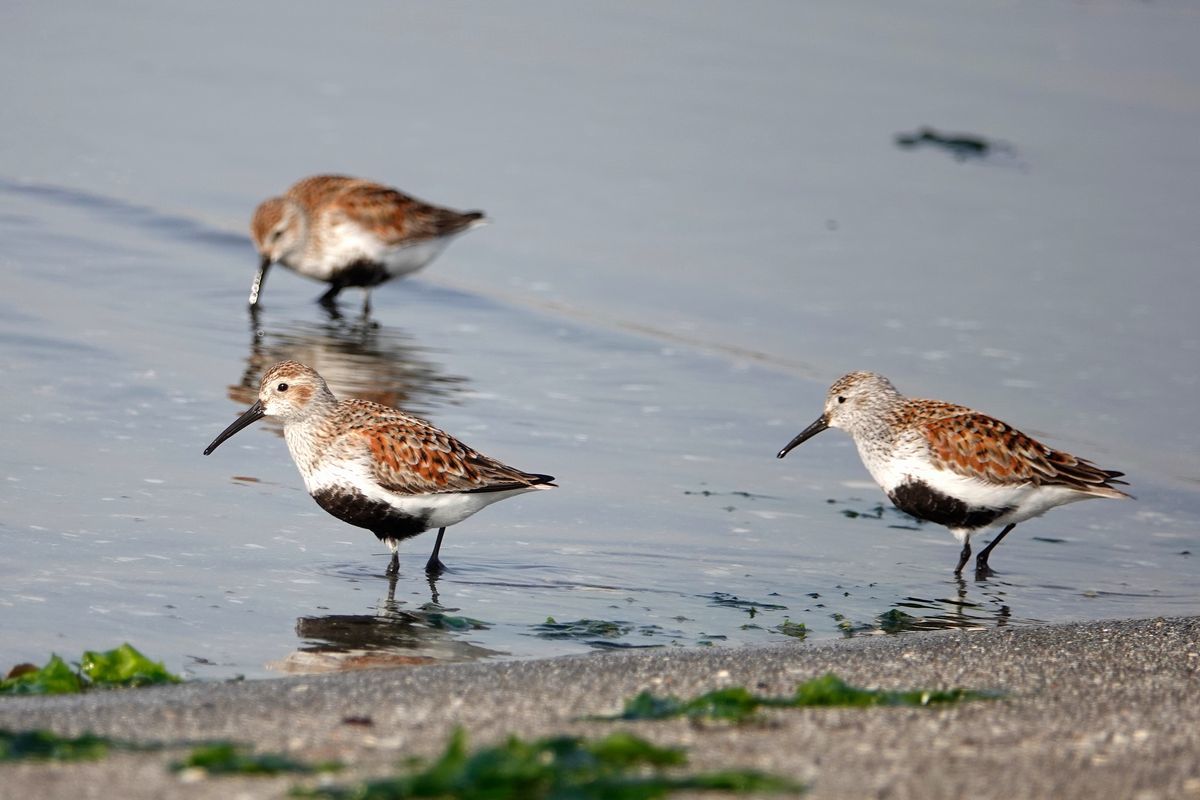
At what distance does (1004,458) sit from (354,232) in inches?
280

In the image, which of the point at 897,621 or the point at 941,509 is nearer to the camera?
the point at 897,621

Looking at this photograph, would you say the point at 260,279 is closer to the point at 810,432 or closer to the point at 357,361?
the point at 357,361

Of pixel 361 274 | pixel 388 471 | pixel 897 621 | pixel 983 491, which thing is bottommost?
pixel 897 621

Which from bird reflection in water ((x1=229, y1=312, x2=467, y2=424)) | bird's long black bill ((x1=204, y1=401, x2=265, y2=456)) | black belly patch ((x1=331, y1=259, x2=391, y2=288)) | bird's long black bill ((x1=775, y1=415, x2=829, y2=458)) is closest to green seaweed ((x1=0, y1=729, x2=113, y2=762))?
bird's long black bill ((x1=204, y1=401, x2=265, y2=456))

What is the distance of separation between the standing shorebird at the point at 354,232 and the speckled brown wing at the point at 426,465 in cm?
581

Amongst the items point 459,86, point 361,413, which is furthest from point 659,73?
point 361,413

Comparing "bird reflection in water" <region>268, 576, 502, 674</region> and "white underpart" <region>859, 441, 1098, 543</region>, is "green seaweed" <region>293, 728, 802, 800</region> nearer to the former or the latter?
"bird reflection in water" <region>268, 576, 502, 674</region>

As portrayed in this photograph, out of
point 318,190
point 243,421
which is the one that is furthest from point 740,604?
point 318,190

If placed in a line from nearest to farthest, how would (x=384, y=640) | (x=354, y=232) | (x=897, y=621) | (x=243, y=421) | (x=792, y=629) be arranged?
(x=384, y=640) < (x=792, y=629) < (x=897, y=621) < (x=243, y=421) < (x=354, y=232)

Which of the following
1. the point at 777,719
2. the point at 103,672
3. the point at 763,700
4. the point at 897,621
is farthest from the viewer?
the point at 897,621

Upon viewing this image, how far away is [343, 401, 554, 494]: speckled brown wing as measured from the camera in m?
8.52

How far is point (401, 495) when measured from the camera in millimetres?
8477

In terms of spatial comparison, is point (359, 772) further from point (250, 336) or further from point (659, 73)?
point (659, 73)

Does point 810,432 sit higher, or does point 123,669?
point 810,432
